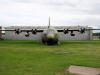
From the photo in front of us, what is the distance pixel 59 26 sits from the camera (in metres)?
103

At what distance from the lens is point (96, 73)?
14.8 metres

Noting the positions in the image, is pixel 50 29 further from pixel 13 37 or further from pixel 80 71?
pixel 13 37

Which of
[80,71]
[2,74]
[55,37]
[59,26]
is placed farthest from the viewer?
[59,26]

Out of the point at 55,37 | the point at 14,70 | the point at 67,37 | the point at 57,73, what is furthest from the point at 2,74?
the point at 67,37

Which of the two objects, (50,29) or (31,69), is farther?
(50,29)

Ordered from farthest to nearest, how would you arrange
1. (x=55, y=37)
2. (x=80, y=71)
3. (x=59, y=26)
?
(x=59, y=26), (x=55, y=37), (x=80, y=71)

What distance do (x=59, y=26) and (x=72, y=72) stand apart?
88.6m

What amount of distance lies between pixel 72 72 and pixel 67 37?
81673 millimetres

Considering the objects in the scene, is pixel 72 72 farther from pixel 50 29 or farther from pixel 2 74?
pixel 50 29

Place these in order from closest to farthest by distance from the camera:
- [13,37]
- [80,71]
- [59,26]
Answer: [80,71] < [13,37] < [59,26]

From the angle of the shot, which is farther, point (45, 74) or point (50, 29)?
point (50, 29)

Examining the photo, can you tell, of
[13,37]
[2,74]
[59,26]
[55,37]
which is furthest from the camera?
[59,26]

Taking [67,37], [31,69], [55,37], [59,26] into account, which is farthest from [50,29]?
[59,26]

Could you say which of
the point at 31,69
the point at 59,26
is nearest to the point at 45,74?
the point at 31,69
